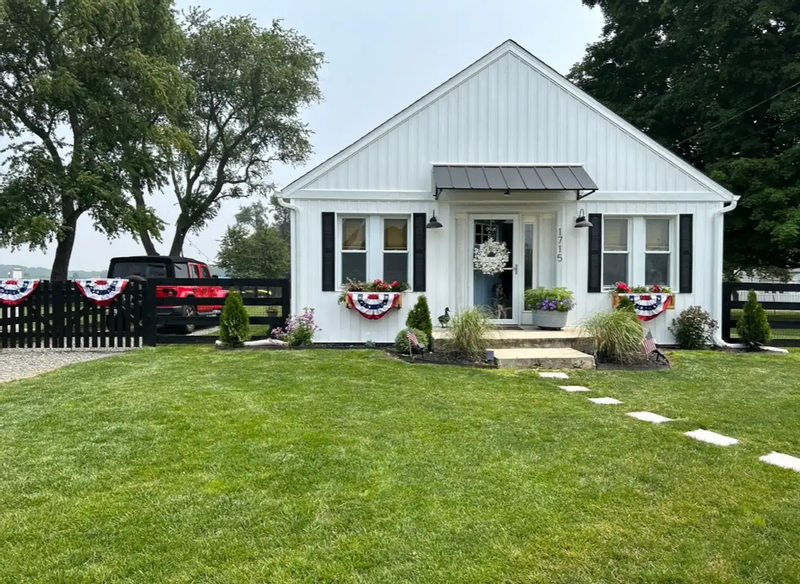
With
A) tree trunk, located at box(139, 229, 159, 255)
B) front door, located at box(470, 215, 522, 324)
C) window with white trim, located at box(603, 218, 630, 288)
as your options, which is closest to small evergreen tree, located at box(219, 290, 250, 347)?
front door, located at box(470, 215, 522, 324)

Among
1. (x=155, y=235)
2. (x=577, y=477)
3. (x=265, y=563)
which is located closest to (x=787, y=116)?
(x=577, y=477)

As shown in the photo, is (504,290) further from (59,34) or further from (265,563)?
(59,34)

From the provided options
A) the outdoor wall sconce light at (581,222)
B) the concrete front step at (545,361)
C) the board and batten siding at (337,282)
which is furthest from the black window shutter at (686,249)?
the board and batten siding at (337,282)

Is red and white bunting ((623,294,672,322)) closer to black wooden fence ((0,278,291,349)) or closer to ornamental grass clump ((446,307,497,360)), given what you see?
ornamental grass clump ((446,307,497,360))

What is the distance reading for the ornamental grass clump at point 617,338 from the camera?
7.14 metres

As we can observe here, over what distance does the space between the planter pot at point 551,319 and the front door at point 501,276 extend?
1.86 ft

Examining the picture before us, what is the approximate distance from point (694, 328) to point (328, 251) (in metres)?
6.41

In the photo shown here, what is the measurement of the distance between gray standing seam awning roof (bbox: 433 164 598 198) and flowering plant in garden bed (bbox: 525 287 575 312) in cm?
170

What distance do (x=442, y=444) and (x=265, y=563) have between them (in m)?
1.70

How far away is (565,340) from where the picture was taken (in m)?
7.81

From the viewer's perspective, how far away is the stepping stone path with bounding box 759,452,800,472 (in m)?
3.17

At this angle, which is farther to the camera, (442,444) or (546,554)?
(442,444)

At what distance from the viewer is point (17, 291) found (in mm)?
8461

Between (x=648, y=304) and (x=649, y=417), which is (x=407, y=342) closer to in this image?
(x=649, y=417)
